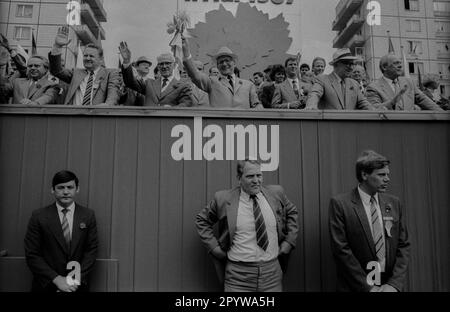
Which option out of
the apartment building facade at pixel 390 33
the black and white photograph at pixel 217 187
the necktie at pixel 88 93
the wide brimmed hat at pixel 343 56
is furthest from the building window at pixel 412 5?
the necktie at pixel 88 93

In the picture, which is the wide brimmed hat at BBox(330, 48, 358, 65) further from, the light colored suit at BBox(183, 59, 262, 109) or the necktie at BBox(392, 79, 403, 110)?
the light colored suit at BBox(183, 59, 262, 109)

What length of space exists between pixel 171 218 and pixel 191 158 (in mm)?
498

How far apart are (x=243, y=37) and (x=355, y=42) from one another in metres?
1.91

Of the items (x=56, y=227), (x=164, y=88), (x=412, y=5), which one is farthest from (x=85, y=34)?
(x=412, y=5)

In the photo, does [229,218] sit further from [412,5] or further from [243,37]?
[412,5]

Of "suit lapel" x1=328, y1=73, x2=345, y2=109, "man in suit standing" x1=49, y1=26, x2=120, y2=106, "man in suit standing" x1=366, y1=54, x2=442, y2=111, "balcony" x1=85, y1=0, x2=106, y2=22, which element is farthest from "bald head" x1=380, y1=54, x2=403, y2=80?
"balcony" x1=85, y1=0, x2=106, y2=22

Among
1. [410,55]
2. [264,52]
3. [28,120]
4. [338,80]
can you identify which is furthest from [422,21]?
[28,120]

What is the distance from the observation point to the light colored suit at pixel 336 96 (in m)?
3.50

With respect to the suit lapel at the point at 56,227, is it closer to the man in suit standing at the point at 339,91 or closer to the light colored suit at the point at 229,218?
the light colored suit at the point at 229,218

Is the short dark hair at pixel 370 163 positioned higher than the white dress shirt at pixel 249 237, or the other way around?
the short dark hair at pixel 370 163

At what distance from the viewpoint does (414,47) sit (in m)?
6.56

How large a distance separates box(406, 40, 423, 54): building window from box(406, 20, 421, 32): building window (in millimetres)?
196

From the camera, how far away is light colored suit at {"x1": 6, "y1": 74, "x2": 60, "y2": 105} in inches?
144

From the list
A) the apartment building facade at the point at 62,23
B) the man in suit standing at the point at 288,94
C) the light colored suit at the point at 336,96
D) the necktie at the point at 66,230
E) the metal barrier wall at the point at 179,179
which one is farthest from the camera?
the apartment building facade at the point at 62,23
